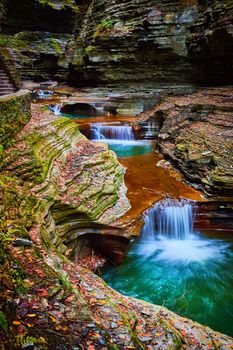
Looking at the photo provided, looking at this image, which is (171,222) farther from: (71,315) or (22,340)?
(22,340)

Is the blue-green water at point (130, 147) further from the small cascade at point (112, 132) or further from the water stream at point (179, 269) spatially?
the water stream at point (179, 269)

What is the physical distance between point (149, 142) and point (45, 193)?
10026mm

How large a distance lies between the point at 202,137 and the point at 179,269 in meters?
6.40

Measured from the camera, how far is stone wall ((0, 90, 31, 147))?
26.9 feet

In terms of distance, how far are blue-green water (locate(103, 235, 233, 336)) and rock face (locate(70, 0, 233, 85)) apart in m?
13.3

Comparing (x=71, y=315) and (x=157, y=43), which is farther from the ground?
(x=157, y=43)

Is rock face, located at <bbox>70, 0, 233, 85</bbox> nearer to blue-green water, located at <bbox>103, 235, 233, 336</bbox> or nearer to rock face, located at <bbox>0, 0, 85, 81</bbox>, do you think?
rock face, located at <bbox>0, 0, 85, 81</bbox>

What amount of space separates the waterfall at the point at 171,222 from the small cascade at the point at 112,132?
834cm

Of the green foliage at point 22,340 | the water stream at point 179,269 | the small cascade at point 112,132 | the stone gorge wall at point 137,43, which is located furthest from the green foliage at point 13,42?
the green foliage at point 22,340

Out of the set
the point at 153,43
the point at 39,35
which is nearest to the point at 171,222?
the point at 153,43

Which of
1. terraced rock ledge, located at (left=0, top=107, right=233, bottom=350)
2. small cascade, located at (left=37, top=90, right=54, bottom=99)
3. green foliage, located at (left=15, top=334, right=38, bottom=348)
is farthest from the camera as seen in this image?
small cascade, located at (left=37, top=90, right=54, bottom=99)

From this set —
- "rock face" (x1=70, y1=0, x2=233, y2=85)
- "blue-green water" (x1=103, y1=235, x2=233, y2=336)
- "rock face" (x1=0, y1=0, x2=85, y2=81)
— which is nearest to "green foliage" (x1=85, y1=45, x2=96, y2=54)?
"rock face" (x1=70, y1=0, x2=233, y2=85)

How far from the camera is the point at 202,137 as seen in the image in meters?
12.5

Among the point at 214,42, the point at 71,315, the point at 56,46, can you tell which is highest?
the point at 56,46
